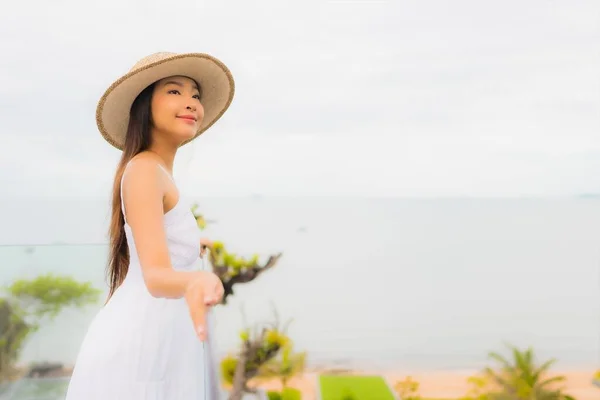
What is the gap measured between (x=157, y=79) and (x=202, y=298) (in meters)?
0.59

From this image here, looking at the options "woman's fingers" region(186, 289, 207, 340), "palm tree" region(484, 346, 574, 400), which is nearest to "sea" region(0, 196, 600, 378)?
"woman's fingers" region(186, 289, 207, 340)

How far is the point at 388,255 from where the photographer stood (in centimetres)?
4678

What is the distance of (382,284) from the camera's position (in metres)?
37.1

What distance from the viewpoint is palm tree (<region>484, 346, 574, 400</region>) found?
6.45 meters

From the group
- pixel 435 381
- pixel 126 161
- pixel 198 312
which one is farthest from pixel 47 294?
pixel 435 381

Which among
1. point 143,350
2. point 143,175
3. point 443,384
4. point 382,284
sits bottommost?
point 143,350

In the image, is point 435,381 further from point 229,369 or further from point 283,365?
point 229,369

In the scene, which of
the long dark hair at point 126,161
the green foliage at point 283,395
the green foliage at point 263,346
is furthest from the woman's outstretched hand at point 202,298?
the green foliage at point 283,395

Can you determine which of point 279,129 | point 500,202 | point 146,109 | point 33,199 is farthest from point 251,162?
point 146,109

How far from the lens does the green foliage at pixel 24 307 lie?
448cm

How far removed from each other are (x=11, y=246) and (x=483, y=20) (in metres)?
53.3

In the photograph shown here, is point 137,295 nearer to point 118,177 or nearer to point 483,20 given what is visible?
point 118,177

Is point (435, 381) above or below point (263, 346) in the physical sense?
above

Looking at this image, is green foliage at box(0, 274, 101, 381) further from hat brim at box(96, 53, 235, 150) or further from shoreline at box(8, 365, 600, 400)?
shoreline at box(8, 365, 600, 400)
